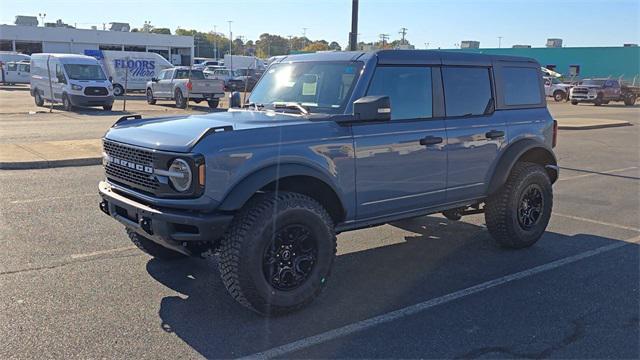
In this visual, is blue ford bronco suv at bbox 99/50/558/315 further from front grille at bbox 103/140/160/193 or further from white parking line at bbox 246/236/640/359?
white parking line at bbox 246/236/640/359

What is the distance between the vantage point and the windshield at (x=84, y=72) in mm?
23734

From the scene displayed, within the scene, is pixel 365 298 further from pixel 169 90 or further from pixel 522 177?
pixel 169 90

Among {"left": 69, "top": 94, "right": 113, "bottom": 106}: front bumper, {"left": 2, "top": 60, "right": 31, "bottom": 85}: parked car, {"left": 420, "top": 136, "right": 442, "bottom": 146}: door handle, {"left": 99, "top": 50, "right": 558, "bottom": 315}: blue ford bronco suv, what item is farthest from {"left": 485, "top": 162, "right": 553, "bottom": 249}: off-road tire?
{"left": 2, "top": 60, "right": 31, "bottom": 85}: parked car

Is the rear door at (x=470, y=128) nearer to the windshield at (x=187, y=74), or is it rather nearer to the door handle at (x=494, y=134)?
A: the door handle at (x=494, y=134)

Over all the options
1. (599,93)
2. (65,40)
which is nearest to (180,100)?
(599,93)

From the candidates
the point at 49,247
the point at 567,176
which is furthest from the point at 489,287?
the point at 567,176

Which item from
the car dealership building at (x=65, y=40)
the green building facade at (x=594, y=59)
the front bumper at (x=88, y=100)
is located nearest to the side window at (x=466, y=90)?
the front bumper at (x=88, y=100)

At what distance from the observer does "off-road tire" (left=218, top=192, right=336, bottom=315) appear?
4102 millimetres

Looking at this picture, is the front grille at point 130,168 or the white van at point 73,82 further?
the white van at point 73,82

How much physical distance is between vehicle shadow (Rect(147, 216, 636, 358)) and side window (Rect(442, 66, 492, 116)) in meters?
1.52

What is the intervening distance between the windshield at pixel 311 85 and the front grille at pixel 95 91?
19529 millimetres

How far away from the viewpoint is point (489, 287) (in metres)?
5.07

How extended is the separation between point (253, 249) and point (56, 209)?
4292mm

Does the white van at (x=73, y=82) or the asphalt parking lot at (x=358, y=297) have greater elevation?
the white van at (x=73, y=82)
